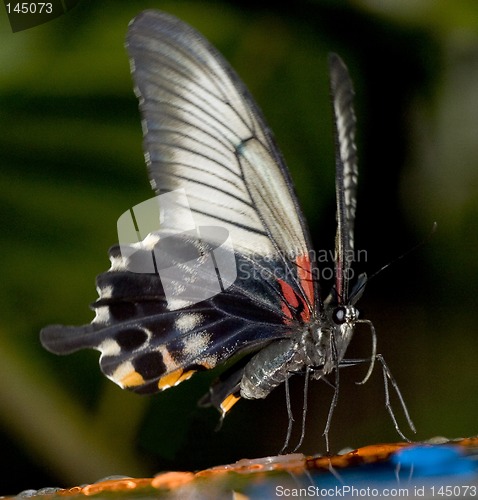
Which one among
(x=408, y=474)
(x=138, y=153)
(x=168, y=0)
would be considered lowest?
(x=408, y=474)

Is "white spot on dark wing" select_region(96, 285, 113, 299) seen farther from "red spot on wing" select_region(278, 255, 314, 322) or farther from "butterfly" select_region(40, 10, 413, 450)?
"red spot on wing" select_region(278, 255, 314, 322)

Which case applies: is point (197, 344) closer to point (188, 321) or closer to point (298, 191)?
point (188, 321)

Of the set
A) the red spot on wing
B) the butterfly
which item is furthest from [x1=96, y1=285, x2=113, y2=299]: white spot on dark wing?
the red spot on wing

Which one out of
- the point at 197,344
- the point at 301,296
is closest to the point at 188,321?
the point at 197,344

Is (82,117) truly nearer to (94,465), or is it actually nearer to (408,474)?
(94,465)

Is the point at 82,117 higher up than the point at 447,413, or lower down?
higher up

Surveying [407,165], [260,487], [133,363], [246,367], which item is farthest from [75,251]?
[260,487]
